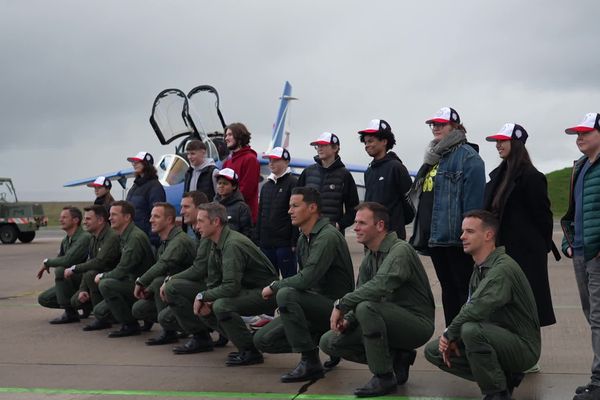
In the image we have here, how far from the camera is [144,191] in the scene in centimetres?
1017

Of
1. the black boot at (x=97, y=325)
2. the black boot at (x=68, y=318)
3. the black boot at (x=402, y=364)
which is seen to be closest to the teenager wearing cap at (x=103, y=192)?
the black boot at (x=68, y=318)

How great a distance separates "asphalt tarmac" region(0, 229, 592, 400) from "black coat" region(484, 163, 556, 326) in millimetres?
682

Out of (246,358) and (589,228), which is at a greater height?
(589,228)

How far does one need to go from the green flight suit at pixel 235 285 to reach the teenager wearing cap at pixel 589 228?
9.09ft

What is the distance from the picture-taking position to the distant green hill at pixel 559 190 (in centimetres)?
4616

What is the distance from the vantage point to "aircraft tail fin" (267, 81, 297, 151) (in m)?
30.0

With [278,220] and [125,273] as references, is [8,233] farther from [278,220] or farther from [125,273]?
[278,220]

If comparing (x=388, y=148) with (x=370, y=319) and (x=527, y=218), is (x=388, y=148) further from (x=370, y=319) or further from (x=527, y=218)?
(x=370, y=319)

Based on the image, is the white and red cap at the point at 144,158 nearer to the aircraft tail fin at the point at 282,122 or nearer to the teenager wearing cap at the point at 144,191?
the teenager wearing cap at the point at 144,191

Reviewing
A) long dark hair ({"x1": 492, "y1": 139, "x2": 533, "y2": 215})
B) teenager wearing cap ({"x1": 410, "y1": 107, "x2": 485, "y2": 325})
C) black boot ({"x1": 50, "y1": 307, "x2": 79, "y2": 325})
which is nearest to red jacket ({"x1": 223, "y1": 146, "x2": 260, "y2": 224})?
black boot ({"x1": 50, "y1": 307, "x2": 79, "y2": 325})

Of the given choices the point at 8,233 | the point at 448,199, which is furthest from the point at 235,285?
the point at 8,233

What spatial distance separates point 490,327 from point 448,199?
1.50 m

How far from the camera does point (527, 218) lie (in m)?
6.48

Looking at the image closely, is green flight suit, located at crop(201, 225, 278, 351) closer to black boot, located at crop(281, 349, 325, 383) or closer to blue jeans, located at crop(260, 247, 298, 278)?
black boot, located at crop(281, 349, 325, 383)
